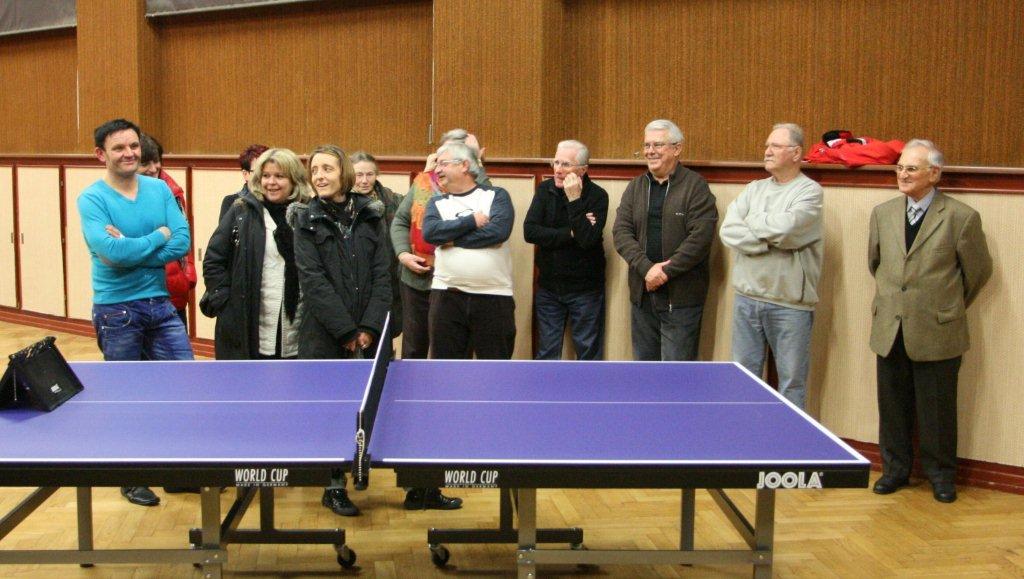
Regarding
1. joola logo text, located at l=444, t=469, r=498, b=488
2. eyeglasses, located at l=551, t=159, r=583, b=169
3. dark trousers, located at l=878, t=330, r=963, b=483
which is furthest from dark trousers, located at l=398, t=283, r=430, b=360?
joola logo text, located at l=444, t=469, r=498, b=488

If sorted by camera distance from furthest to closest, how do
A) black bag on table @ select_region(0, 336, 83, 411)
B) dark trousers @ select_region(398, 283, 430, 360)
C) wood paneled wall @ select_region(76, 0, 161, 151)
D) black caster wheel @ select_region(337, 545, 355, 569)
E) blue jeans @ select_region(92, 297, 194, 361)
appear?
wood paneled wall @ select_region(76, 0, 161, 151)
dark trousers @ select_region(398, 283, 430, 360)
blue jeans @ select_region(92, 297, 194, 361)
black caster wheel @ select_region(337, 545, 355, 569)
black bag on table @ select_region(0, 336, 83, 411)

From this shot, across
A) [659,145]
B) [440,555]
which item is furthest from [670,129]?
[440,555]

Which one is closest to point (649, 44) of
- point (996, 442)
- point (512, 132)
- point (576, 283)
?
point (512, 132)

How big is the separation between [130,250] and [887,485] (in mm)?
3330

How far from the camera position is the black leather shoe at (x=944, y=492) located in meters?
4.54

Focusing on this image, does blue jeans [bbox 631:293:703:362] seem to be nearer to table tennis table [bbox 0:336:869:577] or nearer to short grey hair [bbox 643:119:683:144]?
short grey hair [bbox 643:119:683:144]

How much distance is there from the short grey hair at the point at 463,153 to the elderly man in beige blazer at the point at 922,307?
71.4 inches

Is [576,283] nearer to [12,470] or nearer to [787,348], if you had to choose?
[787,348]

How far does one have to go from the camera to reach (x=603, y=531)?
409 cm

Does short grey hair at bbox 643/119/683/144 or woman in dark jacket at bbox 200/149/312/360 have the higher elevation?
short grey hair at bbox 643/119/683/144

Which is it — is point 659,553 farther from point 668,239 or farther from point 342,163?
point 668,239

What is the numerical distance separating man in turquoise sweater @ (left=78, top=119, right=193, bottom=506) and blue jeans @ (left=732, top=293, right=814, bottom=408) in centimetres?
255

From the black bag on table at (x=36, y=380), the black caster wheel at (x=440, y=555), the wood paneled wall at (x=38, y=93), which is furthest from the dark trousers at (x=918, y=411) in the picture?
the wood paneled wall at (x=38, y=93)

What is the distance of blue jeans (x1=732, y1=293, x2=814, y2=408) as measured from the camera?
4.88 m
